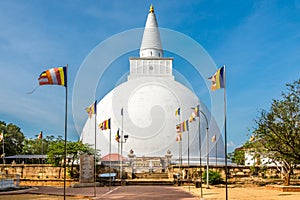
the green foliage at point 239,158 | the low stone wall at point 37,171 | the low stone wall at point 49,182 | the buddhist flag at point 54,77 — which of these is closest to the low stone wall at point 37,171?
the low stone wall at point 37,171

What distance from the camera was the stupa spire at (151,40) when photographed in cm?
6412

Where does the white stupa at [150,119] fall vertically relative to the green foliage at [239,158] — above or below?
above

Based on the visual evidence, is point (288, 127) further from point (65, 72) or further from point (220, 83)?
point (65, 72)

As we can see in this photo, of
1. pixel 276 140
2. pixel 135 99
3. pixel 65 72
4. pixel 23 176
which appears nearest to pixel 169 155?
pixel 135 99

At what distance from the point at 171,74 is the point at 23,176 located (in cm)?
2960

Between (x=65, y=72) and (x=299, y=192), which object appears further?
(x=299, y=192)

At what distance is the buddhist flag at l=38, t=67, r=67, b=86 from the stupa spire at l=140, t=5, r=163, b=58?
4654cm

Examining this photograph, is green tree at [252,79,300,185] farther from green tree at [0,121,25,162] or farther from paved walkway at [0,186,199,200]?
green tree at [0,121,25,162]

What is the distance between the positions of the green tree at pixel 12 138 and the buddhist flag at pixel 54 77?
45675 millimetres

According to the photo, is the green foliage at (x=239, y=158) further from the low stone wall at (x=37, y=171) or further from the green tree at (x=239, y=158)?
the low stone wall at (x=37, y=171)

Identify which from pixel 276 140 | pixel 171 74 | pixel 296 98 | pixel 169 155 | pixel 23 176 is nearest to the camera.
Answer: pixel 276 140

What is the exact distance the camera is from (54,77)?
720 inches

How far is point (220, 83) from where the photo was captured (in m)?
20.3

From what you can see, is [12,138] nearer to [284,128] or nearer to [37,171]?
[37,171]
